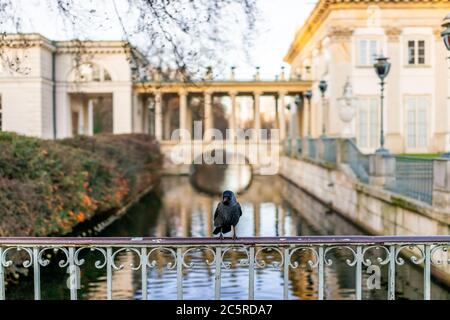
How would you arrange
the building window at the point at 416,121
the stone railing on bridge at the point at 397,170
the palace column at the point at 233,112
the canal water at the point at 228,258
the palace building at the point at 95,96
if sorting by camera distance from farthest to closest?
the palace column at the point at 233,112 < the palace building at the point at 95,96 < the building window at the point at 416,121 < the stone railing on bridge at the point at 397,170 < the canal water at the point at 228,258

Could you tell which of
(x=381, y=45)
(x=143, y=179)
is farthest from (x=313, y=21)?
(x=143, y=179)

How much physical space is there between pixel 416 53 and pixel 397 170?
2190 centimetres

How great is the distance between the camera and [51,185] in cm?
1259

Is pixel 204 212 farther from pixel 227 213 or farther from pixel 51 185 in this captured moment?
pixel 227 213

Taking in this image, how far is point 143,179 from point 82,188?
47.9 ft

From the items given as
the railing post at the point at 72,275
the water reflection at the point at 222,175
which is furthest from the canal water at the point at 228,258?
the railing post at the point at 72,275

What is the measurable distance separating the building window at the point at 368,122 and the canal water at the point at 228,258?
535 cm

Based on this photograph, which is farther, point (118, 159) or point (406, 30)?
point (406, 30)

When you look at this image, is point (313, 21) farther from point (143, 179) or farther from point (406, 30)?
point (143, 179)

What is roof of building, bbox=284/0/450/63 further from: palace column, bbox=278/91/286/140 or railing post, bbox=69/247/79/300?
railing post, bbox=69/247/79/300

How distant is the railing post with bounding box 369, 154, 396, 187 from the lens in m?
16.2

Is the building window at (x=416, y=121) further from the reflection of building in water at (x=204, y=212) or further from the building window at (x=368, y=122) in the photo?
the reflection of building in water at (x=204, y=212)

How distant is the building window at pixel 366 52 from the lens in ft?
116

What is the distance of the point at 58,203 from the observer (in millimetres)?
13133
